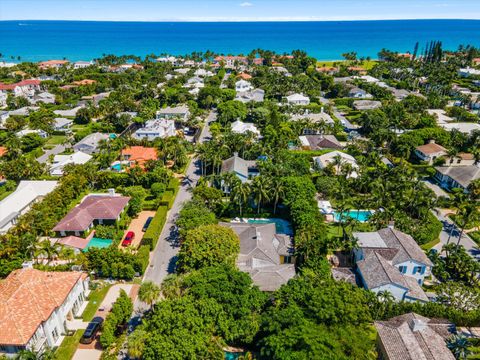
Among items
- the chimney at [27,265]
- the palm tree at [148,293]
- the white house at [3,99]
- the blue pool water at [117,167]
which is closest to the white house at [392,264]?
the palm tree at [148,293]

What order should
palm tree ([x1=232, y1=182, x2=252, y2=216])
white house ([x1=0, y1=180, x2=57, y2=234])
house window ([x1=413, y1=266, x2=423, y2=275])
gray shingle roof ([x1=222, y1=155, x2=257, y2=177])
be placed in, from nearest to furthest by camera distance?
house window ([x1=413, y1=266, x2=423, y2=275]) → white house ([x1=0, y1=180, x2=57, y2=234]) → palm tree ([x1=232, y1=182, x2=252, y2=216]) → gray shingle roof ([x1=222, y1=155, x2=257, y2=177])

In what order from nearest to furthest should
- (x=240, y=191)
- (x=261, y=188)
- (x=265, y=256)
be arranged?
(x=265, y=256)
(x=261, y=188)
(x=240, y=191)

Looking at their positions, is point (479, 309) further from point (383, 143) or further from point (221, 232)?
point (383, 143)

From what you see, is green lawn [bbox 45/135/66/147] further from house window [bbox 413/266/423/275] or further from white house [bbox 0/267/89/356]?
house window [bbox 413/266/423/275]

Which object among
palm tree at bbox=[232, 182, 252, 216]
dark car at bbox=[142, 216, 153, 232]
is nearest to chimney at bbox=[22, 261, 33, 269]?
dark car at bbox=[142, 216, 153, 232]

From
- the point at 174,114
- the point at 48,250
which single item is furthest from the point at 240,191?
the point at 174,114

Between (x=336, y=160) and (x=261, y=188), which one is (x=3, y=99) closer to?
(x=261, y=188)

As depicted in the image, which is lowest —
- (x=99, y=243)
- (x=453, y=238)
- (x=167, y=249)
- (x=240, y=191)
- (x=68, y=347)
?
(x=167, y=249)
